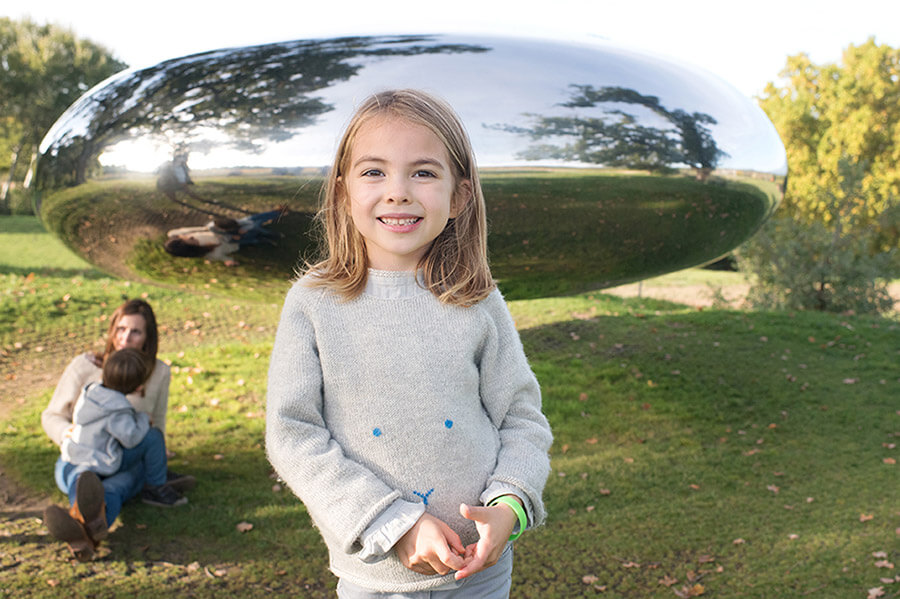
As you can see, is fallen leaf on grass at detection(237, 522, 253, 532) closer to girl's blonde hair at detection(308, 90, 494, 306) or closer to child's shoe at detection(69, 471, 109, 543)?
child's shoe at detection(69, 471, 109, 543)

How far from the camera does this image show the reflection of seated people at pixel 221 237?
3.96 metres

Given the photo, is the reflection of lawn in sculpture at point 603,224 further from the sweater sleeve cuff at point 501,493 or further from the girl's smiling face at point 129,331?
the sweater sleeve cuff at point 501,493

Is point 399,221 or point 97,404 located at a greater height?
point 399,221

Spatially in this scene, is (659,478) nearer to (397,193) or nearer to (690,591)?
(690,591)

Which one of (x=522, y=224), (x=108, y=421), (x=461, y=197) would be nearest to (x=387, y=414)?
(x=461, y=197)

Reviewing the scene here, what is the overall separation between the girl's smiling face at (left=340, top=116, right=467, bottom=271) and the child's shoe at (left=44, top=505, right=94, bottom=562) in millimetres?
2672

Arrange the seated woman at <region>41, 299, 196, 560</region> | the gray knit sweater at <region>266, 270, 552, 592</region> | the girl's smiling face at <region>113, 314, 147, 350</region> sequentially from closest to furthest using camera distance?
1. the gray knit sweater at <region>266, 270, 552, 592</region>
2. the seated woman at <region>41, 299, 196, 560</region>
3. the girl's smiling face at <region>113, 314, 147, 350</region>

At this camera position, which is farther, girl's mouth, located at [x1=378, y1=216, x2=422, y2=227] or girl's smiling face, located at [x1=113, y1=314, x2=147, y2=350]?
girl's smiling face, located at [x1=113, y1=314, x2=147, y2=350]

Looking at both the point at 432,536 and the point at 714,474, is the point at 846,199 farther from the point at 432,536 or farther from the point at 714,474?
the point at 432,536

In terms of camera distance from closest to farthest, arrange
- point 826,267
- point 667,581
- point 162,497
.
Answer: point 667,581
point 162,497
point 826,267

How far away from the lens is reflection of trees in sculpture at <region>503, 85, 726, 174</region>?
377cm

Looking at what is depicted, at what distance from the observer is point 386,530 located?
167cm

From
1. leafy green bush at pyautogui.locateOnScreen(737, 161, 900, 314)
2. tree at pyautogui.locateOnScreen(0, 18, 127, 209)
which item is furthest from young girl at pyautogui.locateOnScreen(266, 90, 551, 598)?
tree at pyautogui.locateOnScreen(0, 18, 127, 209)

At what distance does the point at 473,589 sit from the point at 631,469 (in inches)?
132
